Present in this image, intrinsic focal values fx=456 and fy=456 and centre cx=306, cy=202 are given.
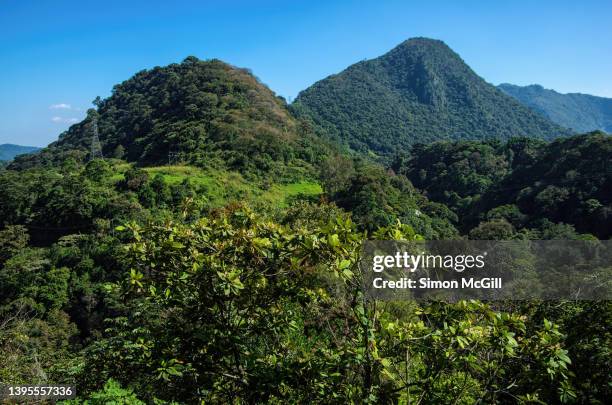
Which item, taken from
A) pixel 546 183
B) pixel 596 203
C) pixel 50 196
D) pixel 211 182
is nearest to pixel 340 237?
pixel 211 182

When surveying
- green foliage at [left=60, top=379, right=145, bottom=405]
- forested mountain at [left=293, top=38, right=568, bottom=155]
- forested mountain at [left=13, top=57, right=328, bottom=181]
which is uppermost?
forested mountain at [left=293, top=38, right=568, bottom=155]

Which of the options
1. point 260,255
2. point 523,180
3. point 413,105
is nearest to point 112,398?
point 260,255

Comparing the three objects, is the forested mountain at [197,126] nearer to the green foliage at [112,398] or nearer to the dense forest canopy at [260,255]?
the dense forest canopy at [260,255]

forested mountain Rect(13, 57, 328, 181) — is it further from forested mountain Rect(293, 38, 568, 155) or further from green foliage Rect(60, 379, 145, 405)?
green foliage Rect(60, 379, 145, 405)

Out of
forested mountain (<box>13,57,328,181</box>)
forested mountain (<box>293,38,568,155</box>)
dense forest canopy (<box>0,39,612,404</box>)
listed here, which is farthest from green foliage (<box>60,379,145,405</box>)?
forested mountain (<box>293,38,568,155</box>)

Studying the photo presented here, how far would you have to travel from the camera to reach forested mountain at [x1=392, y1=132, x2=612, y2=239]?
39.8 metres

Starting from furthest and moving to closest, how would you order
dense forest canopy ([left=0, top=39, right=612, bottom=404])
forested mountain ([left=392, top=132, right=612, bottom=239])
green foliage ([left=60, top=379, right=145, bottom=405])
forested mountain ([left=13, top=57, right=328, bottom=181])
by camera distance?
forested mountain ([left=13, top=57, right=328, bottom=181]) → forested mountain ([left=392, top=132, right=612, bottom=239]) → green foliage ([left=60, top=379, right=145, bottom=405]) → dense forest canopy ([left=0, top=39, right=612, bottom=404])

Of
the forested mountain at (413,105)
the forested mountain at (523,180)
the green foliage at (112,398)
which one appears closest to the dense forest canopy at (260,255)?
the green foliage at (112,398)

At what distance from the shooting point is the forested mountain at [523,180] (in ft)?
131

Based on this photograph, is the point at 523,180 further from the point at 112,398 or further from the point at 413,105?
the point at 413,105

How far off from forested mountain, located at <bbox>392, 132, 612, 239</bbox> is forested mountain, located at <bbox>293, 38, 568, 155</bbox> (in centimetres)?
3268

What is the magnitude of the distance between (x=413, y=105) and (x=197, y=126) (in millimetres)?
100188

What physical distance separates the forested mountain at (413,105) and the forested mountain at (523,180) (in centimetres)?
3268

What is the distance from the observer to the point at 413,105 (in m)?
136
